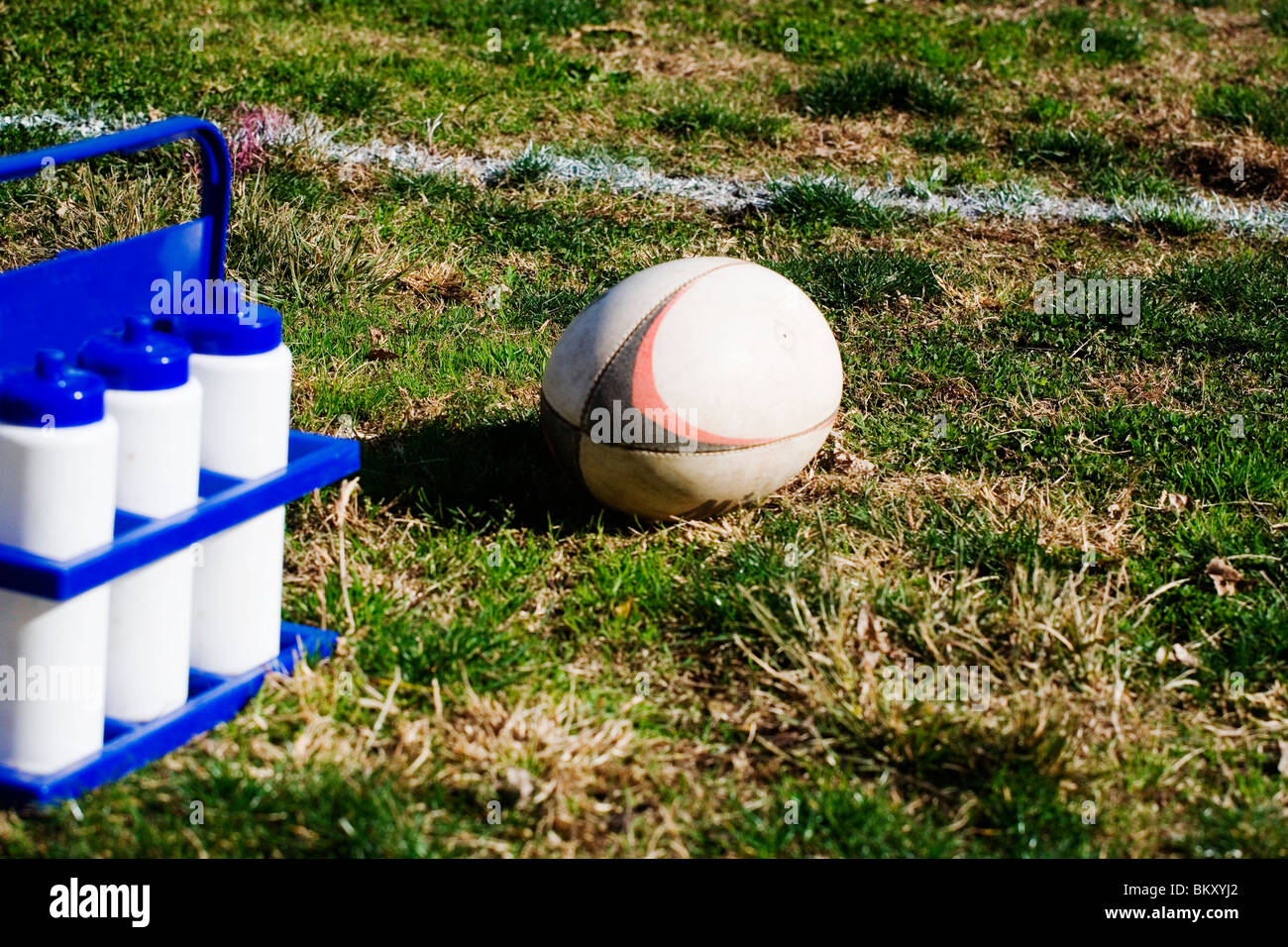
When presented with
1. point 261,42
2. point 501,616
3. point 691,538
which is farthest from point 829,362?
point 261,42

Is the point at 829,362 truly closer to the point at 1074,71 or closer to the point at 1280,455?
the point at 1280,455

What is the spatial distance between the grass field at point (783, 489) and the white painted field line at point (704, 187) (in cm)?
6

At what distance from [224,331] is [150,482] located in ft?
1.16

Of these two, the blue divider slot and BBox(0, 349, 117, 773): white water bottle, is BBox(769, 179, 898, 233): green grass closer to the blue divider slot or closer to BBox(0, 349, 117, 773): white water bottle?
the blue divider slot

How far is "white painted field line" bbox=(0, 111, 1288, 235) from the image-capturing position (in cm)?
644

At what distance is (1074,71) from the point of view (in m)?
8.06

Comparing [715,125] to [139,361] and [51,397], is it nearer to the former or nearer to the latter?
[139,361]

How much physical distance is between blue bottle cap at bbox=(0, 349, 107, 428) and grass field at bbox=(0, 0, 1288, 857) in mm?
749

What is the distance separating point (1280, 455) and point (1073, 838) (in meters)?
2.12

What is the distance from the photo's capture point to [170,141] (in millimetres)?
2908

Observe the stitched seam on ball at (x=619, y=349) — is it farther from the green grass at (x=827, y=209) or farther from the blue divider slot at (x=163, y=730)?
the green grass at (x=827, y=209)

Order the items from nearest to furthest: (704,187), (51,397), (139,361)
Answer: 1. (51,397)
2. (139,361)
3. (704,187)

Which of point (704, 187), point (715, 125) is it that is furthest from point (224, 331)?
point (715, 125)

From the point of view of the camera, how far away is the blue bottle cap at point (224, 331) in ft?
9.41
